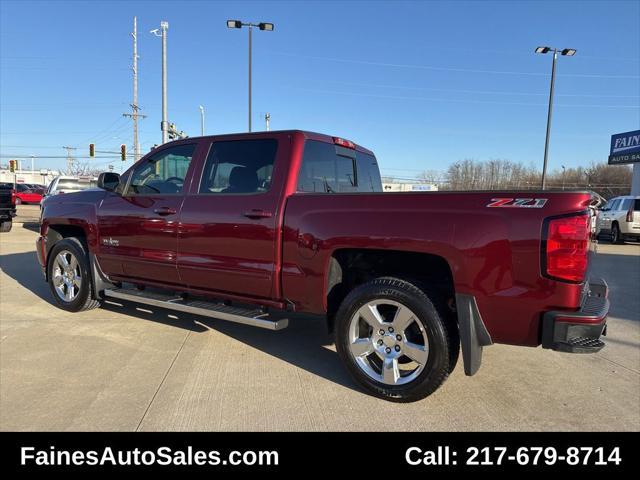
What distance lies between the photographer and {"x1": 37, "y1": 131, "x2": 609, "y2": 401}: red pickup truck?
9.00 feet

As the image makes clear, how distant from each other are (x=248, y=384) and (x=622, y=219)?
1666 centimetres

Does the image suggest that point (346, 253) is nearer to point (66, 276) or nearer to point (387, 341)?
point (387, 341)

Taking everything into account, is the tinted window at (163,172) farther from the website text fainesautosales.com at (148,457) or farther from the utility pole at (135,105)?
the utility pole at (135,105)

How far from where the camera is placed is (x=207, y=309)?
407 centimetres

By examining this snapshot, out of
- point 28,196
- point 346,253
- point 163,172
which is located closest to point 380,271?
point 346,253

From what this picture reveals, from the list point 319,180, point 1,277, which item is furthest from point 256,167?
point 1,277

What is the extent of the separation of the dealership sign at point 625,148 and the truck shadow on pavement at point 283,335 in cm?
2856

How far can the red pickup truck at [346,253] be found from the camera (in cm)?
274

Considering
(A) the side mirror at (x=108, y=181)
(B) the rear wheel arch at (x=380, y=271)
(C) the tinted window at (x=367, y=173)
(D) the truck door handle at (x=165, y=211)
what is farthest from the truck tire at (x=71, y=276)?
(C) the tinted window at (x=367, y=173)

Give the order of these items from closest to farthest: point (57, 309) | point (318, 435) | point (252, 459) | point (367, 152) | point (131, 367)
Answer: point (252, 459), point (318, 435), point (131, 367), point (367, 152), point (57, 309)

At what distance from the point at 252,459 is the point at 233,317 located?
1458 mm

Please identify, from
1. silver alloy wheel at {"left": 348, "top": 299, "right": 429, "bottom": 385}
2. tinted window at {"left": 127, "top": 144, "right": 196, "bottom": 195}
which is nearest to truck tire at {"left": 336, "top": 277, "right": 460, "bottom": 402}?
silver alloy wheel at {"left": 348, "top": 299, "right": 429, "bottom": 385}

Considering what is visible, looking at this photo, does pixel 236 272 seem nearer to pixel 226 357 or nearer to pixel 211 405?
pixel 226 357

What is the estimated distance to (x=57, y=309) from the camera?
5.63m
